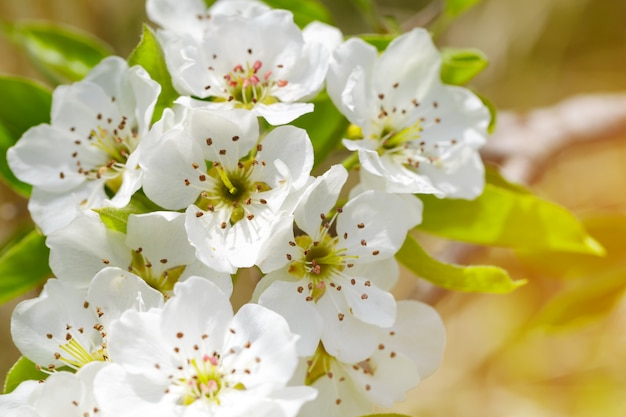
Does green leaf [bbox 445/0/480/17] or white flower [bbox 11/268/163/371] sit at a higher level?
green leaf [bbox 445/0/480/17]

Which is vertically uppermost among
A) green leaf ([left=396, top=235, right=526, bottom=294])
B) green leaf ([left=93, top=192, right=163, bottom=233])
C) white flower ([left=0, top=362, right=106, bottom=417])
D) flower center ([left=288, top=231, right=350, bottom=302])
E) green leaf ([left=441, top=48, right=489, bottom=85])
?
green leaf ([left=441, top=48, right=489, bottom=85])

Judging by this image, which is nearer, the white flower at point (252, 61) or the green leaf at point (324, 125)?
the white flower at point (252, 61)

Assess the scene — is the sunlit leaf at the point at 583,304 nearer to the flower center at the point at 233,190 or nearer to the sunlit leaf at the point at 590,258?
the sunlit leaf at the point at 590,258

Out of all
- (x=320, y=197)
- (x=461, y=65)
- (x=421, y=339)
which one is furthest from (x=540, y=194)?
(x=320, y=197)

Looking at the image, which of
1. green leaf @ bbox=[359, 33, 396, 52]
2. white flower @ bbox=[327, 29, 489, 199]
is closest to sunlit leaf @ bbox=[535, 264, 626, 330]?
white flower @ bbox=[327, 29, 489, 199]

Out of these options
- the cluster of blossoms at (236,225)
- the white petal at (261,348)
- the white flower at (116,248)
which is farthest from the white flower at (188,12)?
the white petal at (261,348)

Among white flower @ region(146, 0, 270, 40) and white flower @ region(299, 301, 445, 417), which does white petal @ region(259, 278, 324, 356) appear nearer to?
white flower @ region(299, 301, 445, 417)

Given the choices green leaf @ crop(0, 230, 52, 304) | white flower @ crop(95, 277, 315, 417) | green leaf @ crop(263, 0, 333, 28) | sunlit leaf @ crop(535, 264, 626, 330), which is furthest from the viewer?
sunlit leaf @ crop(535, 264, 626, 330)
